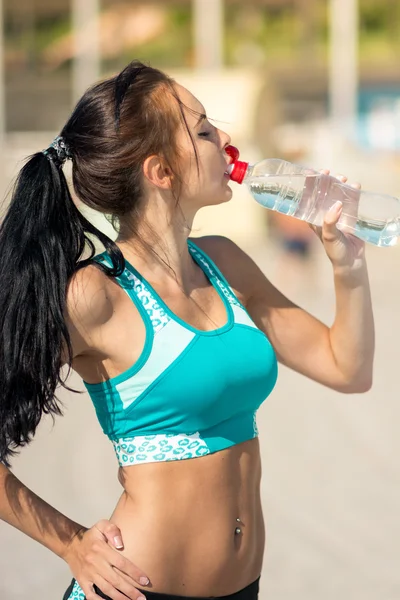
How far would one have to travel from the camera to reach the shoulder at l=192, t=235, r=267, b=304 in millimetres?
2713

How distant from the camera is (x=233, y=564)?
2.38m

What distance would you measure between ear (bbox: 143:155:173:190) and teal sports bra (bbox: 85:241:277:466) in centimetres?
22

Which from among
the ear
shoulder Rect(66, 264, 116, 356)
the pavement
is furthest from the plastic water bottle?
the pavement

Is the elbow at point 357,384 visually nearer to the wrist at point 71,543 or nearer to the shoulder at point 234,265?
the shoulder at point 234,265

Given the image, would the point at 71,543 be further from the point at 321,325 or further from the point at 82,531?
the point at 321,325

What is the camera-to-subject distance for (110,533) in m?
2.25

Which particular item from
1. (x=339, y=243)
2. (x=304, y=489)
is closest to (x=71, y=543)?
(x=339, y=243)

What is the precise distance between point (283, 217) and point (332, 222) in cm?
1691

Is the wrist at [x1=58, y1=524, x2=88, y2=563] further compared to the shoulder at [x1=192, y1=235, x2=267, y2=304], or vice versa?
the shoulder at [x1=192, y1=235, x2=267, y2=304]

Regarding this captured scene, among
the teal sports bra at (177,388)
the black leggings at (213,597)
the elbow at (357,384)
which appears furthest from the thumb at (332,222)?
the black leggings at (213,597)

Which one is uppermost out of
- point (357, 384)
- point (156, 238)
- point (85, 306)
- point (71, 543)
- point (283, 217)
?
point (156, 238)

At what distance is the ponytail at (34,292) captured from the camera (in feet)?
7.15

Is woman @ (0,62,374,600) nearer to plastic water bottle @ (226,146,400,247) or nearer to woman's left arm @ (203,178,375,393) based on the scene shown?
woman's left arm @ (203,178,375,393)

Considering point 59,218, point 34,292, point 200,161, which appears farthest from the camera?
point 200,161
